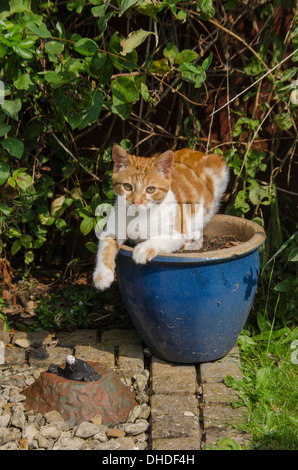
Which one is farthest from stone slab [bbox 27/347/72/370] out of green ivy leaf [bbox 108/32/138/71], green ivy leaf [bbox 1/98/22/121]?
green ivy leaf [bbox 108/32/138/71]

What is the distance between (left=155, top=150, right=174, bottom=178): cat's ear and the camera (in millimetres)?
2990

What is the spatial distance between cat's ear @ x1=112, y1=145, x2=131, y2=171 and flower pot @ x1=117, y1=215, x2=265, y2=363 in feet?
1.42

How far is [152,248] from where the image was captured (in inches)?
114

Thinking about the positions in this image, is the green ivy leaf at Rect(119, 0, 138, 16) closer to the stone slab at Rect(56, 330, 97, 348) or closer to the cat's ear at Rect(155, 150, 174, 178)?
the cat's ear at Rect(155, 150, 174, 178)

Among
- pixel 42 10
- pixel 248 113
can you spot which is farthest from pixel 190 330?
pixel 42 10

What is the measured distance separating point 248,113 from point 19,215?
1.65 metres

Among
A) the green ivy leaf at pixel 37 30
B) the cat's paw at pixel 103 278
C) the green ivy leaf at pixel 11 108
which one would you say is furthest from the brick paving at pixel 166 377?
the green ivy leaf at pixel 37 30

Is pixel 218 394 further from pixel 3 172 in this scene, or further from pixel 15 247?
pixel 15 247

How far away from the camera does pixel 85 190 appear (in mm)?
4109

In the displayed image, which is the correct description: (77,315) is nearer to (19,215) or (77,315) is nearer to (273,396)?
(19,215)

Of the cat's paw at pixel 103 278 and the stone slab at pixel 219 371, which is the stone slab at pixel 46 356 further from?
the stone slab at pixel 219 371

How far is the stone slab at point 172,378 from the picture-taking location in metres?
2.89

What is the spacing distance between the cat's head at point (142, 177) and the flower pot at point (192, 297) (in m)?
0.28

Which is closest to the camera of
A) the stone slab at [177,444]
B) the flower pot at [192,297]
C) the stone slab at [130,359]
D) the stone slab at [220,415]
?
the stone slab at [177,444]
